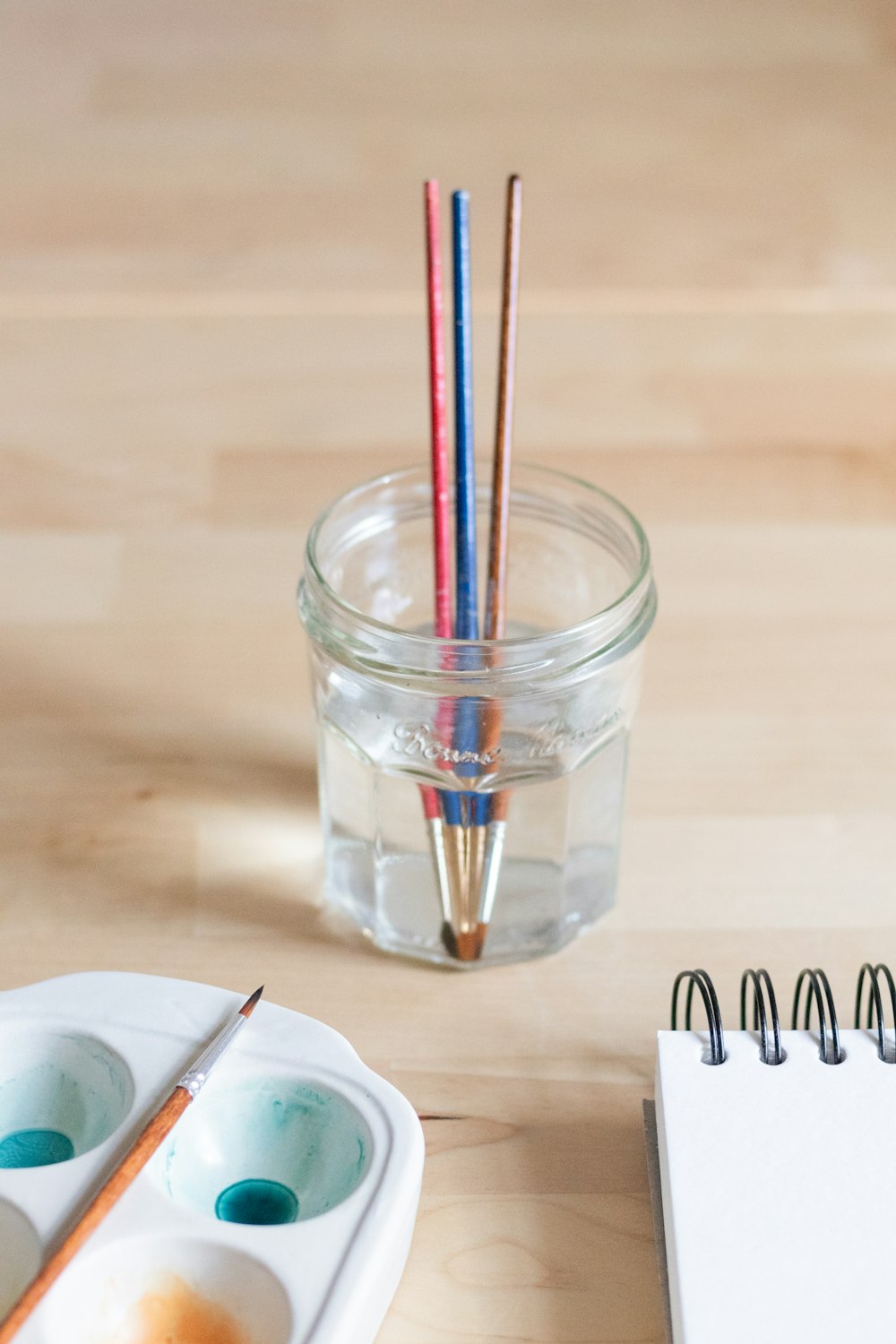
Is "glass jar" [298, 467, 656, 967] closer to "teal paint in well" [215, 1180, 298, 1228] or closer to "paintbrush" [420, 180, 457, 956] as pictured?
"paintbrush" [420, 180, 457, 956]

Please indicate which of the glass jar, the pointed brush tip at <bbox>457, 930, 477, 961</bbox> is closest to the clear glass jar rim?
the glass jar

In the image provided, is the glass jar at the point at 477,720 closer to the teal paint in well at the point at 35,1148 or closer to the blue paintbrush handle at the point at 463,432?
the blue paintbrush handle at the point at 463,432

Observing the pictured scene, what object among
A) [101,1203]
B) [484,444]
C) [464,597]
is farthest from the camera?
[484,444]

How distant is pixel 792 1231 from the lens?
40 centimetres

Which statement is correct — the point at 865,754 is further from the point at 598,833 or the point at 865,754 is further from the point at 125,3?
the point at 125,3

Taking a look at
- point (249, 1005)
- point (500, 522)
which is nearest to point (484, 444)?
point (500, 522)

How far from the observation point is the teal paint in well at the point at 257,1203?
419 millimetres

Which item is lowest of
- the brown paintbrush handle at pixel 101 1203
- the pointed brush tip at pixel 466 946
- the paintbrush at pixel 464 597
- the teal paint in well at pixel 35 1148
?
the pointed brush tip at pixel 466 946

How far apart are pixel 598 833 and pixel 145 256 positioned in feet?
1.96

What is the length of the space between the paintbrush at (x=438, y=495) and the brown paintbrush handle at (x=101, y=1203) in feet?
0.43

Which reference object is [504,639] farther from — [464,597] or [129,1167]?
[129,1167]

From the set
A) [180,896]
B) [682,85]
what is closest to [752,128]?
[682,85]

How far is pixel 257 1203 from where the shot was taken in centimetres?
42

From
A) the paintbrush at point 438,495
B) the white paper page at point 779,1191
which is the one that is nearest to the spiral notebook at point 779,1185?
the white paper page at point 779,1191
